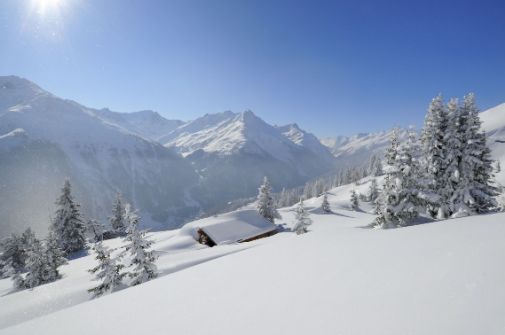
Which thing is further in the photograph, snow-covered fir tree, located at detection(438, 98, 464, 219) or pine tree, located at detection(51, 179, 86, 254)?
pine tree, located at detection(51, 179, 86, 254)

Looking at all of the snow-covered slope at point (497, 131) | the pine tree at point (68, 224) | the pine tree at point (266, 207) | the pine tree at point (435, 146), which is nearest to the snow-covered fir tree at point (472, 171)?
the pine tree at point (435, 146)

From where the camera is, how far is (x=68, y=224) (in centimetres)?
4509

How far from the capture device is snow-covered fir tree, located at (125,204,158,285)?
1905cm

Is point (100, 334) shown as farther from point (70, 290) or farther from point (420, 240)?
point (70, 290)

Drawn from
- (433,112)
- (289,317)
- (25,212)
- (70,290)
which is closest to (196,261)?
(70,290)

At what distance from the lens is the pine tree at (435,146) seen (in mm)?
24094

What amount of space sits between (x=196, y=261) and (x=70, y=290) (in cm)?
889

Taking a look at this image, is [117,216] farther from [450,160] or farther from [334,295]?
[334,295]

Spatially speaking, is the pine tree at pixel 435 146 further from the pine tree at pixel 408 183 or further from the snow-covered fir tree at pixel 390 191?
the snow-covered fir tree at pixel 390 191

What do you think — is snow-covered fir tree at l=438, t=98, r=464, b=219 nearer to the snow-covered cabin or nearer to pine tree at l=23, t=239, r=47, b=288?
the snow-covered cabin

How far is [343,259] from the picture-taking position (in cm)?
798

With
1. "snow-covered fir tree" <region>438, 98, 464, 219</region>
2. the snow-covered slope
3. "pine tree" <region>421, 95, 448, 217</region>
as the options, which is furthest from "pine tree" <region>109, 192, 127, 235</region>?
the snow-covered slope

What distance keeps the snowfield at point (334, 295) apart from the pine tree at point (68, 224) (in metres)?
45.7

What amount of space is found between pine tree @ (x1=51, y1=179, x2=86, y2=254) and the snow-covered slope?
362 feet
